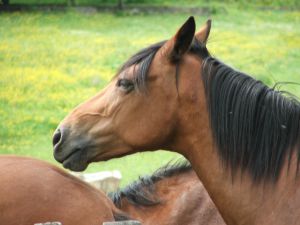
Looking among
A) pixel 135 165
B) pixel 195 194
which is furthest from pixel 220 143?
pixel 135 165

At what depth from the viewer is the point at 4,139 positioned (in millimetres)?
11305

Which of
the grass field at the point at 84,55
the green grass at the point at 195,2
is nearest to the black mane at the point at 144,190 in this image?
the grass field at the point at 84,55

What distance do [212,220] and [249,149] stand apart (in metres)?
1.16

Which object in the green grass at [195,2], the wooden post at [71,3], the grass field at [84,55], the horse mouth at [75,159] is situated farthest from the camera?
the green grass at [195,2]

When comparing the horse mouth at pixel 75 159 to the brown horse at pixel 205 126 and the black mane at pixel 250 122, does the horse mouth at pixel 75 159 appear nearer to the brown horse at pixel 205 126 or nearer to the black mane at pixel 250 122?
the brown horse at pixel 205 126

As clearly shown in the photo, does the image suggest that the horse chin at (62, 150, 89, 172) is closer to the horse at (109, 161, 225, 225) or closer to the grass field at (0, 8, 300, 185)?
the horse at (109, 161, 225, 225)

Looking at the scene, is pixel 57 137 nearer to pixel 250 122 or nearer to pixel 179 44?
pixel 179 44

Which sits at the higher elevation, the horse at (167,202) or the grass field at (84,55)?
the horse at (167,202)

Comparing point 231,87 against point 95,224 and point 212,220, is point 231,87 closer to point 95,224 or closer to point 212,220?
point 95,224

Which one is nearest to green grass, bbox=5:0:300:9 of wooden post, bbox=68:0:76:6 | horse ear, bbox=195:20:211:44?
wooden post, bbox=68:0:76:6

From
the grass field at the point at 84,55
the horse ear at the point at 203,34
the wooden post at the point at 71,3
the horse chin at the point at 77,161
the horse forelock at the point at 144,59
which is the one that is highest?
the horse ear at the point at 203,34

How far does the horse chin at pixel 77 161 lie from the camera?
387 cm

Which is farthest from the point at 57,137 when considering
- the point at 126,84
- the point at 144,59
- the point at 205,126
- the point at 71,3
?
the point at 71,3

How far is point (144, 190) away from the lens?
15.9 ft
